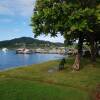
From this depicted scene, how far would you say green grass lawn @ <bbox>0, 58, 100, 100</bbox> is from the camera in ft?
103

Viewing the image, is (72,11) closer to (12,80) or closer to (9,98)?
(12,80)

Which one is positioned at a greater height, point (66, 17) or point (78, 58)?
point (66, 17)

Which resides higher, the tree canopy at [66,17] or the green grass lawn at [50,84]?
the tree canopy at [66,17]

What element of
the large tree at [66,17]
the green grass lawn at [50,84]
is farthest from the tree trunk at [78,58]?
the large tree at [66,17]

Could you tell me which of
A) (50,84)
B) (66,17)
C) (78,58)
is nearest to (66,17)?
(66,17)

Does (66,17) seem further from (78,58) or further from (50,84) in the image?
(50,84)

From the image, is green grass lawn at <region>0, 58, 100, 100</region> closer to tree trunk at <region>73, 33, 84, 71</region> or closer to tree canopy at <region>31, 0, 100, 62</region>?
tree trunk at <region>73, 33, 84, 71</region>

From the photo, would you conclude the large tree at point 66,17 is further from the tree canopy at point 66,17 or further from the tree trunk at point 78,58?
the tree trunk at point 78,58

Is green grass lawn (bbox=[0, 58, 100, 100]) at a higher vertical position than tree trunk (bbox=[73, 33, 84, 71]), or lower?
lower

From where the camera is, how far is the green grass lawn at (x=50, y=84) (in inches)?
1232

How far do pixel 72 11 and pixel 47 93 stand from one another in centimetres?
1648

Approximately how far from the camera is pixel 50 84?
3712 cm

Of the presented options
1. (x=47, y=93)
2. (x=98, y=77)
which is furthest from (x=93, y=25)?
(x=47, y=93)

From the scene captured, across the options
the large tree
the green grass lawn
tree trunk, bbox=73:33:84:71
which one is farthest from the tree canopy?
the green grass lawn
